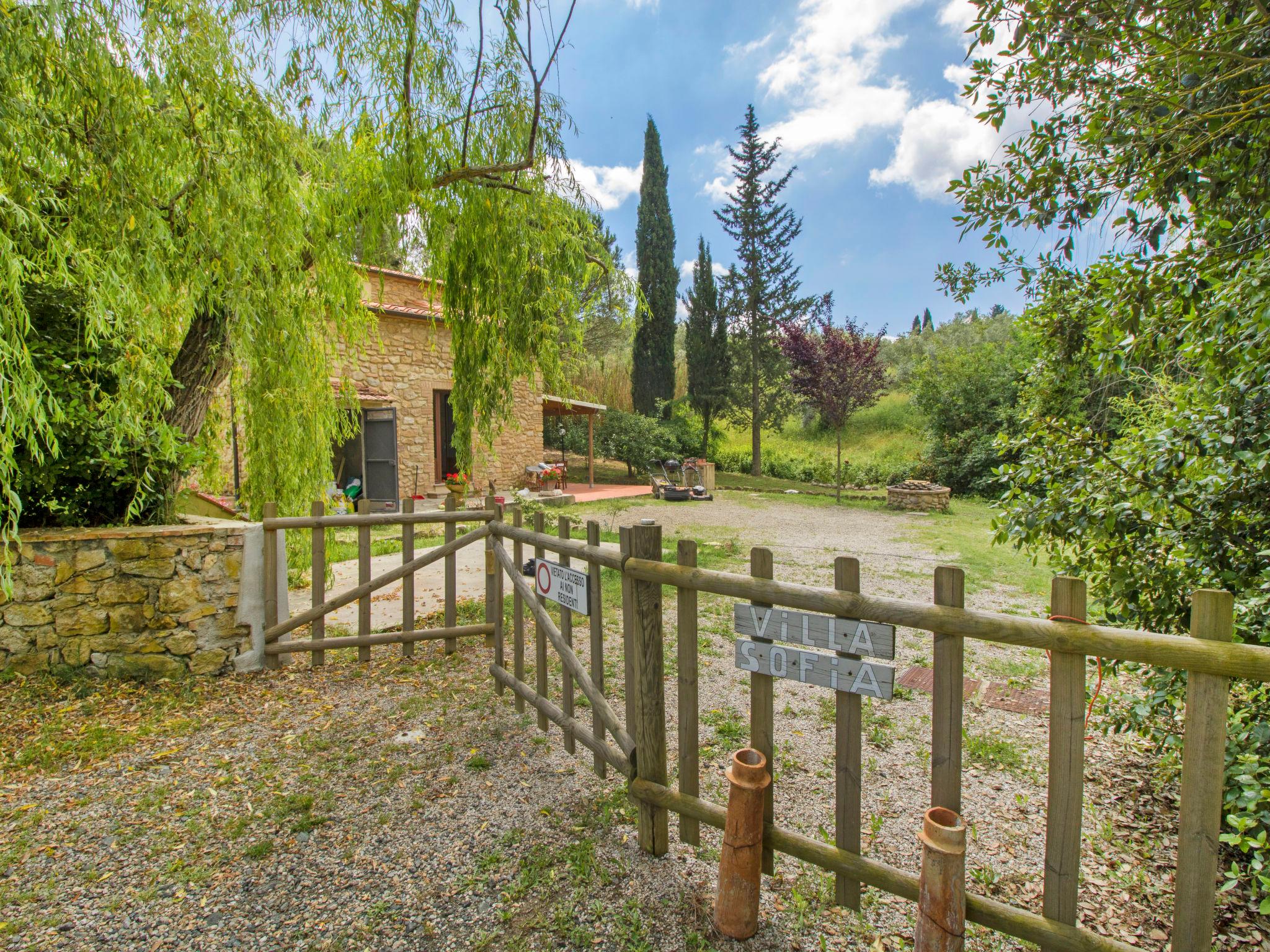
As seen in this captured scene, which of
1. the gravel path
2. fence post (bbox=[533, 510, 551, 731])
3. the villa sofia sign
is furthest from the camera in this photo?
fence post (bbox=[533, 510, 551, 731])

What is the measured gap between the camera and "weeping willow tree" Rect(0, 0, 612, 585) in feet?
9.63

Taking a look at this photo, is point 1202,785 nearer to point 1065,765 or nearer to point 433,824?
point 1065,765

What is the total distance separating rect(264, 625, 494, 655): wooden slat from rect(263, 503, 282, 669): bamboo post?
3.5 inches

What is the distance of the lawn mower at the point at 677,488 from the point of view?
49.5ft

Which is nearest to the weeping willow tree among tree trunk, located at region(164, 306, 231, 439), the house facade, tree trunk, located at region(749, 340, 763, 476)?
tree trunk, located at region(164, 306, 231, 439)

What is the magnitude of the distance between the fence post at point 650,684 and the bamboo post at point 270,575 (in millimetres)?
2869

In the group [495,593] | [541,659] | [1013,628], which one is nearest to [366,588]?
[495,593]

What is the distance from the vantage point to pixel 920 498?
14125 mm

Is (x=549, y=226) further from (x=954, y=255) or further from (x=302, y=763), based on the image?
(x=302, y=763)

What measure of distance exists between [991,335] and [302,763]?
103 feet

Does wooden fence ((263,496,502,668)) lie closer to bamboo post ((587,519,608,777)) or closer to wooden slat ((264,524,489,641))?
wooden slat ((264,524,489,641))

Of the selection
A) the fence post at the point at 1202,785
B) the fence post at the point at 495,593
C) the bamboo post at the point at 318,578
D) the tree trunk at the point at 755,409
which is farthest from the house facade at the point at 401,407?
the fence post at the point at 1202,785

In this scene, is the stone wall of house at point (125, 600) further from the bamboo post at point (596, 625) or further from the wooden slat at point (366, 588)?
the bamboo post at point (596, 625)

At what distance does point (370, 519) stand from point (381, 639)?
2.80ft
